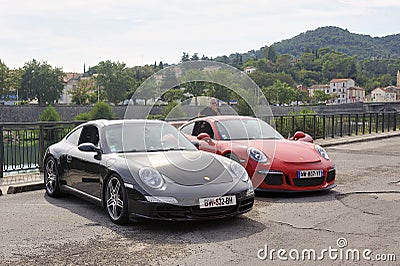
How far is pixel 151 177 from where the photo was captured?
6.55 metres

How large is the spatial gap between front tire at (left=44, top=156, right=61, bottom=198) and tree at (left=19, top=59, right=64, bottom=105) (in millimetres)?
99938

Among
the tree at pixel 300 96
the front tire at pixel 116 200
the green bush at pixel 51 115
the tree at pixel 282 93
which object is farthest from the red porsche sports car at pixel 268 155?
the tree at pixel 300 96

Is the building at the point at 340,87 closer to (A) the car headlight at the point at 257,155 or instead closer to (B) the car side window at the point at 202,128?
(B) the car side window at the point at 202,128

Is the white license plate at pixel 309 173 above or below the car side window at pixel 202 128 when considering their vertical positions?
below

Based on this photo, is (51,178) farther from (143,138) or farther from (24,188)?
(143,138)

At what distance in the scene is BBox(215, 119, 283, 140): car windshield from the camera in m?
9.70

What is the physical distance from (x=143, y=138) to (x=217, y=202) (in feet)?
5.85

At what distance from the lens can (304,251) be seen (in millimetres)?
5434

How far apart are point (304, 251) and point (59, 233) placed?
2.84 metres

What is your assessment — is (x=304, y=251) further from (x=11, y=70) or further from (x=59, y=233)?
(x=11, y=70)

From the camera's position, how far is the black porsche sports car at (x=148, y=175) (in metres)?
6.37

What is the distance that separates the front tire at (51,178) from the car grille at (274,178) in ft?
11.0

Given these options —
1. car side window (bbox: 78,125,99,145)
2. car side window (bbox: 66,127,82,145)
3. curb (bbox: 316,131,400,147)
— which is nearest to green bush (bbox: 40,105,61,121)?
curb (bbox: 316,131,400,147)

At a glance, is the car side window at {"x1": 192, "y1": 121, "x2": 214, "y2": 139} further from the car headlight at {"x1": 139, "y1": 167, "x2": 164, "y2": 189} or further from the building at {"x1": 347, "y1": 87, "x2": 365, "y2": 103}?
the building at {"x1": 347, "y1": 87, "x2": 365, "y2": 103}
